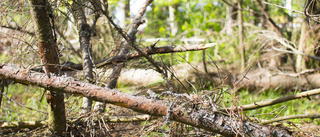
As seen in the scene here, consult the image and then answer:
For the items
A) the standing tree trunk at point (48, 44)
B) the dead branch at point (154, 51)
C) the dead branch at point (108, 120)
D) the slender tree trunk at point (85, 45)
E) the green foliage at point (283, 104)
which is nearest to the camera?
the standing tree trunk at point (48, 44)

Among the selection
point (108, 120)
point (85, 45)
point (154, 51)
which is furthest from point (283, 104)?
point (85, 45)

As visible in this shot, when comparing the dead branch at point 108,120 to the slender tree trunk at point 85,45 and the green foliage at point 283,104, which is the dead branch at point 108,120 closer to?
the slender tree trunk at point 85,45

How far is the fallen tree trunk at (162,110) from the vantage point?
82.9 inches

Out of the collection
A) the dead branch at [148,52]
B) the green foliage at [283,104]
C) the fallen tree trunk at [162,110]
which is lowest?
the green foliage at [283,104]

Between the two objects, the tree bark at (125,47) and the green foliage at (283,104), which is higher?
the tree bark at (125,47)

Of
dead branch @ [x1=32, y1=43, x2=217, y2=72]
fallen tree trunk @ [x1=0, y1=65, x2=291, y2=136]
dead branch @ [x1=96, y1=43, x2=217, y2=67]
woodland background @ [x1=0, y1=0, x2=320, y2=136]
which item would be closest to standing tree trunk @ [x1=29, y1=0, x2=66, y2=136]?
woodland background @ [x1=0, y1=0, x2=320, y2=136]

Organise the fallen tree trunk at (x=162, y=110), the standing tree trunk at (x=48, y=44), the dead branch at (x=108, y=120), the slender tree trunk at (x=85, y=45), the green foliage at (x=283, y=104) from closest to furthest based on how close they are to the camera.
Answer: the fallen tree trunk at (x=162, y=110) → the standing tree trunk at (x=48, y=44) → the dead branch at (x=108, y=120) → the slender tree trunk at (x=85, y=45) → the green foliage at (x=283, y=104)

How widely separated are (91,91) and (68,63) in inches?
49.1

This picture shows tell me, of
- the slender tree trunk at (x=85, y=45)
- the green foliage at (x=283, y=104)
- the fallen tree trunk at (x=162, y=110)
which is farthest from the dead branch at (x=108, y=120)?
the green foliage at (x=283, y=104)

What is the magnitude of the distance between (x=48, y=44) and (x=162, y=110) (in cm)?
125

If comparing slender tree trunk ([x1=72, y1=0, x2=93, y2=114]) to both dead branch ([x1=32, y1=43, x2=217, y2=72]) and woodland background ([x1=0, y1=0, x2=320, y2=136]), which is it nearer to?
woodland background ([x1=0, y1=0, x2=320, y2=136])

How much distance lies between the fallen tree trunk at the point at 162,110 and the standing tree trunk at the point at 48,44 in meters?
0.15

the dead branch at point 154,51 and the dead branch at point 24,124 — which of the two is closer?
the dead branch at point 154,51

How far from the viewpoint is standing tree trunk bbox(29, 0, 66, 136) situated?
7.65 ft
